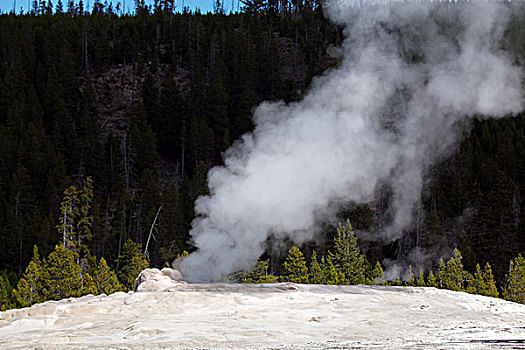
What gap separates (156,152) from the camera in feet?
208

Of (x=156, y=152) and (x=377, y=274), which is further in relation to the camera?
(x=156, y=152)

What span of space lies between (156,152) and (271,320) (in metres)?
50.8

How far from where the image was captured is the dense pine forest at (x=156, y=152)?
47.1m

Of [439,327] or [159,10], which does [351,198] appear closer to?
[439,327]

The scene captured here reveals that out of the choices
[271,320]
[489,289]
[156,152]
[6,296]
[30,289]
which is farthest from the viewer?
[156,152]

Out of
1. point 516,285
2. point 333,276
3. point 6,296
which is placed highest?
point 333,276

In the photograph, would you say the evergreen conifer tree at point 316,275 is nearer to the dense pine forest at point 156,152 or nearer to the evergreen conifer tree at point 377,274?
the dense pine forest at point 156,152

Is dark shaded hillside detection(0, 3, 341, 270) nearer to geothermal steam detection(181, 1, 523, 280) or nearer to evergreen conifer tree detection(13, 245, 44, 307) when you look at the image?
evergreen conifer tree detection(13, 245, 44, 307)

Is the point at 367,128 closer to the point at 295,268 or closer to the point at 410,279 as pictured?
the point at 295,268

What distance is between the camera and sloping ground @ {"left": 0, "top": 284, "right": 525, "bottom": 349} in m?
12.0

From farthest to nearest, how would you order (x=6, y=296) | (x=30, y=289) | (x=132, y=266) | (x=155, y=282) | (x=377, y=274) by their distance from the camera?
(x=377, y=274), (x=132, y=266), (x=6, y=296), (x=30, y=289), (x=155, y=282)

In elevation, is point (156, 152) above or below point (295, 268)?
above

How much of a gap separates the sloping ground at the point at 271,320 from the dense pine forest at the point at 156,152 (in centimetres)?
1311

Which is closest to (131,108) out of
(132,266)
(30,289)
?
(132,266)
